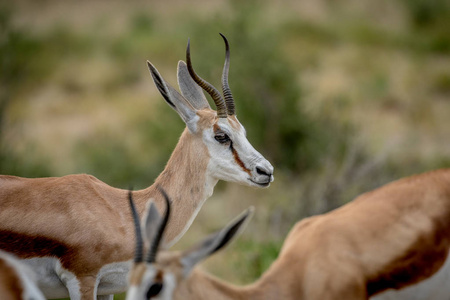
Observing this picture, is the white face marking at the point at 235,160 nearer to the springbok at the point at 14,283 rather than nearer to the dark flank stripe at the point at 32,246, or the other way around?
the dark flank stripe at the point at 32,246

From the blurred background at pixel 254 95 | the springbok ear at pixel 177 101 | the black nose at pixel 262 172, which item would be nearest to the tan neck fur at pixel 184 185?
the springbok ear at pixel 177 101

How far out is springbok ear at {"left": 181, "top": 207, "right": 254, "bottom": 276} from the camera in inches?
143

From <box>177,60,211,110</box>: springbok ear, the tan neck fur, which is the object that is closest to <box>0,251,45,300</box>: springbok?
the tan neck fur

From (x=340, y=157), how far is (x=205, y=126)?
395 inches

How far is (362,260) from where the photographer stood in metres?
3.97

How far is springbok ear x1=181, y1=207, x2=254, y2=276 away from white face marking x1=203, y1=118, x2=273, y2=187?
189cm

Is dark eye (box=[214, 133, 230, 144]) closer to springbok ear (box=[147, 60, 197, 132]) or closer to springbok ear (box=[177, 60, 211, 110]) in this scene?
springbok ear (box=[147, 60, 197, 132])

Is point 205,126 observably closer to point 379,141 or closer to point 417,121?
point 379,141

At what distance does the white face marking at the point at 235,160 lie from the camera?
5.56 metres

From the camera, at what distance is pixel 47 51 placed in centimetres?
3344

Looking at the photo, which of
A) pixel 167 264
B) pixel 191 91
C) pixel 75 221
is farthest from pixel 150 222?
pixel 191 91

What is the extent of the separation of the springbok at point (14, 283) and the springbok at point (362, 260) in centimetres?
90

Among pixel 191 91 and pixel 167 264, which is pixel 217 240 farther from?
pixel 191 91

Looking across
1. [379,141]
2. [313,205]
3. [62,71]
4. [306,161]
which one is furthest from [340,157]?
[62,71]
